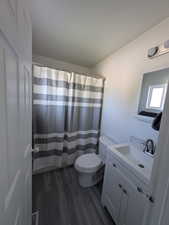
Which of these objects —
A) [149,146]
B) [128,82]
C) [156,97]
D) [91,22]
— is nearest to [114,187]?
[149,146]

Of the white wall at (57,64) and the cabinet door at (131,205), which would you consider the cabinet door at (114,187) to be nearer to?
the cabinet door at (131,205)

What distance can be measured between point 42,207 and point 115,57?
2.53 meters

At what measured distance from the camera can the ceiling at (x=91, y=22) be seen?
103cm

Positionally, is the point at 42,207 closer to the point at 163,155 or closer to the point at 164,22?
the point at 163,155

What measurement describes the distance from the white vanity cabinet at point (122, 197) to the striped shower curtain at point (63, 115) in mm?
956

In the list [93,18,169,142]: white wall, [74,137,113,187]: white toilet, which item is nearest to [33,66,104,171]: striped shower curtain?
[93,18,169,142]: white wall

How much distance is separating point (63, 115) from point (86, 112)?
0.49 metres

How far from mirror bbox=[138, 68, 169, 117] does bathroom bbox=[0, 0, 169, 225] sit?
11mm

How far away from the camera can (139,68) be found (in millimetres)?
1431

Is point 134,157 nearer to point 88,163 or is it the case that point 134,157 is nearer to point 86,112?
point 88,163

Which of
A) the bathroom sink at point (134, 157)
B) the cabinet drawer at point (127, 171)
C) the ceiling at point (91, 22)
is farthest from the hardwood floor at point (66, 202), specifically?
the ceiling at point (91, 22)

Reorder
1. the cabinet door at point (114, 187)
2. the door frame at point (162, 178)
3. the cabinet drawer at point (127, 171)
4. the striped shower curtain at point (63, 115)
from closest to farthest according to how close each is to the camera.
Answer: the door frame at point (162, 178), the cabinet drawer at point (127, 171), the cabinet door at point (114, 187), the striped shower curtain at point (63, 115)

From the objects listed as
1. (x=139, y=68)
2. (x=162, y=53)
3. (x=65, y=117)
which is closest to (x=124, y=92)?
(x=139, y=68)

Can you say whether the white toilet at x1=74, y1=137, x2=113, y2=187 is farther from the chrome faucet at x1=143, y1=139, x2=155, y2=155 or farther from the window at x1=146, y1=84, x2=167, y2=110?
the window at x1=146, y1=84, x2=167, y2=110
